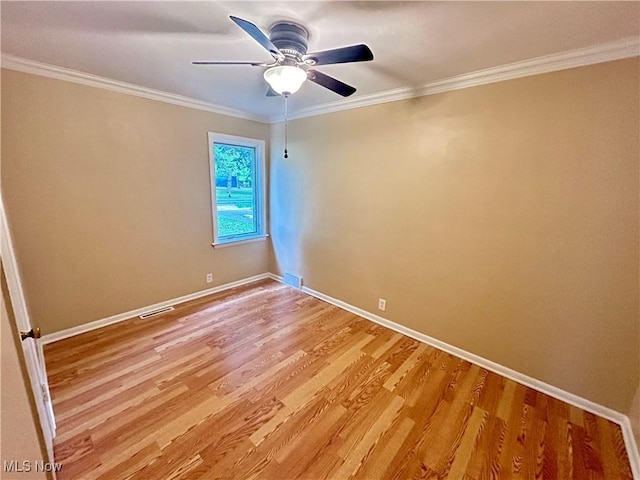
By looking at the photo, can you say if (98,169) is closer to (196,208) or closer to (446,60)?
(196,208)

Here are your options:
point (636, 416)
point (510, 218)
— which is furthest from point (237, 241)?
point (636, 416)

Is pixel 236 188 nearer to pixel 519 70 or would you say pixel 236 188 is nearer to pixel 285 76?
pixel 285 76

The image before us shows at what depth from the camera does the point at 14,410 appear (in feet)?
2.63

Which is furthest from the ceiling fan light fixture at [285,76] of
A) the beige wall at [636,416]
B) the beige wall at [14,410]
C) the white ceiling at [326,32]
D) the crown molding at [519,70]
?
the beige wall at [636,416]

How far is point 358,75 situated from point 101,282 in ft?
10.4

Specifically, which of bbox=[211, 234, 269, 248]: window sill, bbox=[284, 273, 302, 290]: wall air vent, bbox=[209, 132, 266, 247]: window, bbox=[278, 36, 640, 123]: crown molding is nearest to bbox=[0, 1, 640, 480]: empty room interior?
bbox=[278, 36, 640, 123]: crown molding

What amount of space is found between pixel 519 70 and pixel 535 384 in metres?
2.39

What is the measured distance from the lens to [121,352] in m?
2.40

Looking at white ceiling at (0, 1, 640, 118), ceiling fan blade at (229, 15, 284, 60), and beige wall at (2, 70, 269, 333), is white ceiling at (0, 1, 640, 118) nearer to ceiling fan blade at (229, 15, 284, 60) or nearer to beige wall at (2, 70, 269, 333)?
ceiling fan blade at (229, 15, 284, 60)

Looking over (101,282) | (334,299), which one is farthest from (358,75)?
(101,282)

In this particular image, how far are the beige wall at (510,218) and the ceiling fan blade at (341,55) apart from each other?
1.28m

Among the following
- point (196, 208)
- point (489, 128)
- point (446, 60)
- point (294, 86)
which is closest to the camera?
point (294, 86)

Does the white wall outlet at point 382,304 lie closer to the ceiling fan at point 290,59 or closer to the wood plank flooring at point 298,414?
the wood plank flooring at point 298,414

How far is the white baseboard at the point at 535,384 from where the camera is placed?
1.65 metres
